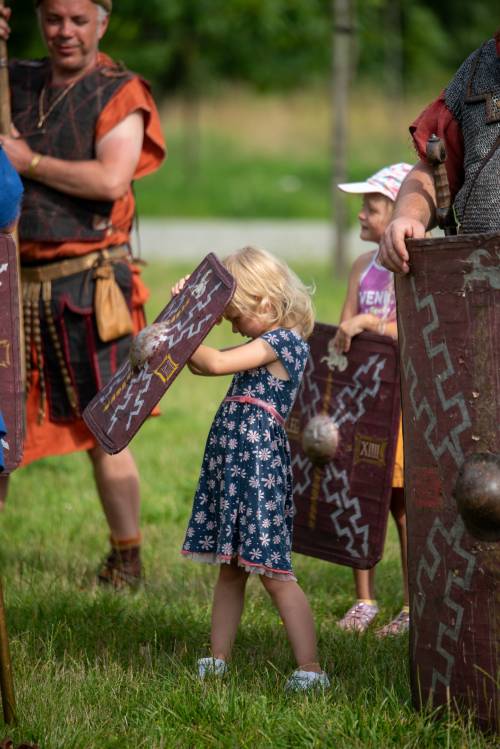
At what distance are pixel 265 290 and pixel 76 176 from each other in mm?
1294

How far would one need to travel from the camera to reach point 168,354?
11.0 feet

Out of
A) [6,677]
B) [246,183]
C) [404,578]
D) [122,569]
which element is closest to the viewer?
[6,677]

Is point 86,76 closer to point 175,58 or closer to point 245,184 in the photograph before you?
point 245,184

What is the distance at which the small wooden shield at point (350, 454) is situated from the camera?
13.2 ft

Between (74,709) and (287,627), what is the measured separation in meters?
0.64

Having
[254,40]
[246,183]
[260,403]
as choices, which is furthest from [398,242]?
[254,40]

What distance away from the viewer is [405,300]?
3094 mm

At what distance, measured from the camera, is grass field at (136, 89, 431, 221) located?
22.7 m

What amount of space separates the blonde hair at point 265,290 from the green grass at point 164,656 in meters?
0.95

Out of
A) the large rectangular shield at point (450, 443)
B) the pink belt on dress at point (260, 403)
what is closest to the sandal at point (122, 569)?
the pink belt on dress at point (260, 403)

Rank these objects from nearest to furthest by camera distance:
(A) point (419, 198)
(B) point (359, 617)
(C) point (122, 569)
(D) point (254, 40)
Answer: (A) point (419, 198)
(B) point (359, 617)
(C) point (122, 569)
(D) point (254, 40)

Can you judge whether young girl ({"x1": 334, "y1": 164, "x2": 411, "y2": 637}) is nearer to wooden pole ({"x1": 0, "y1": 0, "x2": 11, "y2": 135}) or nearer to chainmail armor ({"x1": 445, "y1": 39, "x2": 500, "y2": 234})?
chainmail armor ({"x1": 445, "y1": 39, "x2": 500, "y2": 234})

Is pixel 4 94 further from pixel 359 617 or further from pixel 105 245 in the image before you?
pixel 359 617

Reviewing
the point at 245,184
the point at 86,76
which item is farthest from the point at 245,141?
the point at 86,76
